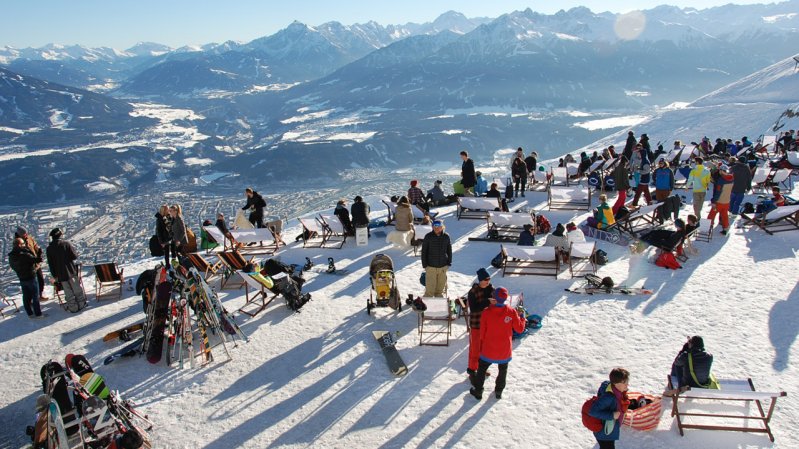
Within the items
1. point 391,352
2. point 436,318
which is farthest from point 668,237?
point 391,352

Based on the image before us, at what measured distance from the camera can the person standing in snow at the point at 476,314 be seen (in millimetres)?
8312

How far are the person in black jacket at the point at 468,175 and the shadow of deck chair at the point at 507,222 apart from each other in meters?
3.62

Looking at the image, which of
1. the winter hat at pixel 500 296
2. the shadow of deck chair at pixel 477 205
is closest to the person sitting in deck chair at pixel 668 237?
the shadow of deck chair at pixel 477 205

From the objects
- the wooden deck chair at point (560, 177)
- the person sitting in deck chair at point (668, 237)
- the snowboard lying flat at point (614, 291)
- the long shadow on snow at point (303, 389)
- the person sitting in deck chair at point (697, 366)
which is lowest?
the long shadow on snow at point (303, 389)

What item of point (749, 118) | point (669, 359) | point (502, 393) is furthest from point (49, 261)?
point (749, 118)

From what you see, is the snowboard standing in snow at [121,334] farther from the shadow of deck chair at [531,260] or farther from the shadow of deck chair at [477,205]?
the shadow of deck chair at [477,205]

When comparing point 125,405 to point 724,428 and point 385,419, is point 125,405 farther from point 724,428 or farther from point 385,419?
point 724,428

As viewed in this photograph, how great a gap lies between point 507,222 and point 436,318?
7.09 metres

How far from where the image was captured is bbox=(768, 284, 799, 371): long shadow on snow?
8.96m

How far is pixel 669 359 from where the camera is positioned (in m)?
9.05

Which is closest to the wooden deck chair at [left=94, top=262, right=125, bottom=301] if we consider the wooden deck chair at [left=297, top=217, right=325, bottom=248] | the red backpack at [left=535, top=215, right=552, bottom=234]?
the wooden deck chair at [left=297, top=217, right=325, bottom=248]

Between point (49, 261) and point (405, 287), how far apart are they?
8657 millimetres

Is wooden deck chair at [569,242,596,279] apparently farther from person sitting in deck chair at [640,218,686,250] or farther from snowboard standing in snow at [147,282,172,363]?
snowboard standing in snow at [147,282,172,363]

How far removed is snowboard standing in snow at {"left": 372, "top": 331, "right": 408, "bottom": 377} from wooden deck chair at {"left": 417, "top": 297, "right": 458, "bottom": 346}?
59cm
